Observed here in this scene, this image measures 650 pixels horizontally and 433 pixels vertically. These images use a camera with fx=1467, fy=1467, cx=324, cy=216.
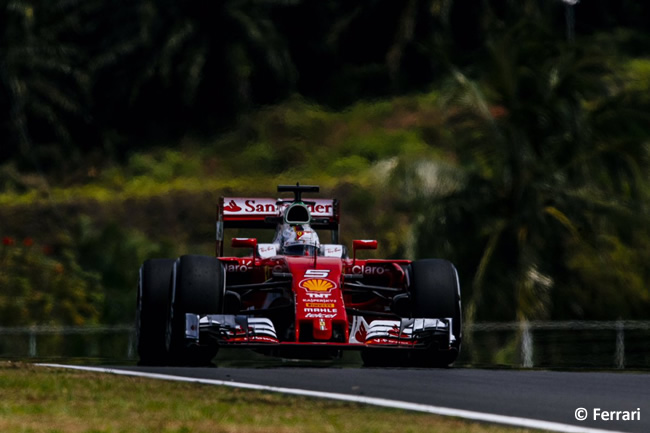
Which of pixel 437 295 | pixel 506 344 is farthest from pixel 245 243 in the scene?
pixel 506 344

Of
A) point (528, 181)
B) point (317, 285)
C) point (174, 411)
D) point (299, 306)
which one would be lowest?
point (174, 411)

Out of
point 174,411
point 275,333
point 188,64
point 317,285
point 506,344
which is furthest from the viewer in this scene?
point 188,64

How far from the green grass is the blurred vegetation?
56.8ft

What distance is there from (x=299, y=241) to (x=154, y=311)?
1.87 meters

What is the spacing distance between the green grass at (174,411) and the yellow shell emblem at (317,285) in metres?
2.49

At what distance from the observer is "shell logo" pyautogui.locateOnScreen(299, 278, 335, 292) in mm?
14836

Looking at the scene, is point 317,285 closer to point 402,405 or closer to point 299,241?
point 299,241

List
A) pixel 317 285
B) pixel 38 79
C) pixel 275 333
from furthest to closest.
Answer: pixel 38 79
pixel 317 285
pixel 275 333

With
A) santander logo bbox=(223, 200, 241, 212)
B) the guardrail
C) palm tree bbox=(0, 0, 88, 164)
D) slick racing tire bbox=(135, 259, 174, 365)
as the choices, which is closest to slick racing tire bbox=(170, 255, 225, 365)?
slick racing tire bbox=(135, 259, 174, 365)

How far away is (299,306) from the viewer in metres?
14.6

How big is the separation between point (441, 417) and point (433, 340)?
13.5 feet

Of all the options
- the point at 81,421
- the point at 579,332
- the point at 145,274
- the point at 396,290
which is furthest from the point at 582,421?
the point at 579,332

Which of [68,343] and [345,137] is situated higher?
[345,137]

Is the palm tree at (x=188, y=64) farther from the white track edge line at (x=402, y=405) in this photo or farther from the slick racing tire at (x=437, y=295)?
the white track edge line at (x=402, y=405)
